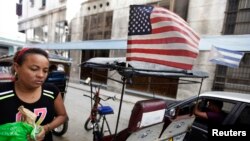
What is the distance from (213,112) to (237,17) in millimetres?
6942

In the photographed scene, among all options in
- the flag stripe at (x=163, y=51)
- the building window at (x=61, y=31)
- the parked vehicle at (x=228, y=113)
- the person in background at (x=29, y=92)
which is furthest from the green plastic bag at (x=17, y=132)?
the building window at (x=61, y=31)

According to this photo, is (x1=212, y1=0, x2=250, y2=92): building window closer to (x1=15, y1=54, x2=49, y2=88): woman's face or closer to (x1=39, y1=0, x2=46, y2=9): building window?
(x1=15, y1=54, x2=49, y2=88): woman's face

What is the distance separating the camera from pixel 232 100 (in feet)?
13.3

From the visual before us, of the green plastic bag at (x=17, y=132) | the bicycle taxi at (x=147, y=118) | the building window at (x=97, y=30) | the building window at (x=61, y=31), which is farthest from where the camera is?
the building window at (x=61, y=31)

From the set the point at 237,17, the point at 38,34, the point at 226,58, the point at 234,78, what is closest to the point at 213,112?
the point at 226,58

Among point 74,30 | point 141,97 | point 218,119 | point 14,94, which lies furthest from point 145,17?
point 74,30

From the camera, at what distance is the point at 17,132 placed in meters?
1.60

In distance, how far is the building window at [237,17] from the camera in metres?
9.49

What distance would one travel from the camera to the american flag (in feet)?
10.4

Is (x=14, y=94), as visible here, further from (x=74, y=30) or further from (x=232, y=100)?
(x=74, y=30)

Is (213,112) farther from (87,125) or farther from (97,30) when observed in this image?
(97,30)

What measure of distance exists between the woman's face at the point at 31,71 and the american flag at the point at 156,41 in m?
1.40

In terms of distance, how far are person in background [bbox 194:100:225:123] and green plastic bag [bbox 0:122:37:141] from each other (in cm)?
342

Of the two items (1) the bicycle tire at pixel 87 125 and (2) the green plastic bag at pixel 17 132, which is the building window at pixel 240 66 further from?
(2) the green plastic bag at pixel 17 132
